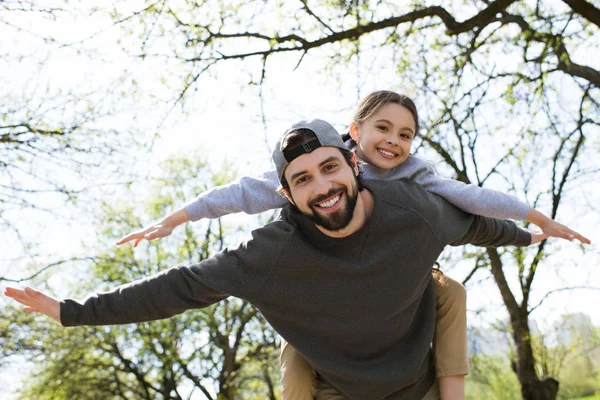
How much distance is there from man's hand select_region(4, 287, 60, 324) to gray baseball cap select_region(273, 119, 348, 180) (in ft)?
3.60

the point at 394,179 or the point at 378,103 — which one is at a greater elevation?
the point at 378,103

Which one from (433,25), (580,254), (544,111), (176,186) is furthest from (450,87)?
(176,186)

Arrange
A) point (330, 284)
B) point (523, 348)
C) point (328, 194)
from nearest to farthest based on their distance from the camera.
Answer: point (328, 194)
point (330, 284)
point (523, 348)

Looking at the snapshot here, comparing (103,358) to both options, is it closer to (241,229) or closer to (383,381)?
(241,229)

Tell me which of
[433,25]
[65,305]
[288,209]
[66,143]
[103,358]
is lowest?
[65,305]

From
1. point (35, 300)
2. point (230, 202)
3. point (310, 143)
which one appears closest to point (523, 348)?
point (230, 202)

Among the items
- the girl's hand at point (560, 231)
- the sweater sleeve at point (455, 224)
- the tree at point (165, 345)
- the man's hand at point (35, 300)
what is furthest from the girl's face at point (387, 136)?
the tree at point (165, 345)

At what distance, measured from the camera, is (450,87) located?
8.18 metres

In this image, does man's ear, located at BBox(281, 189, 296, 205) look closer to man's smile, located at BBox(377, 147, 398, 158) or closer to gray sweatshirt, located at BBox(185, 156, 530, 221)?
gray sweatshirt, located at BBox(185, 156, 530, 221)

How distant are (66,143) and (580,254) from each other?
6.94 m

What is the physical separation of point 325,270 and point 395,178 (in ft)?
1.81

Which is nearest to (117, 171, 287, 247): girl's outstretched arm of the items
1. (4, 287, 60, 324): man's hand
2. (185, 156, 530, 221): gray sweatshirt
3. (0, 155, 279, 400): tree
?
(185, 156, 530, 221): gray sweatshirt

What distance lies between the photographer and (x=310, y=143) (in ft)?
9.76

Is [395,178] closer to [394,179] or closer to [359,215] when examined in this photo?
[394,179]
